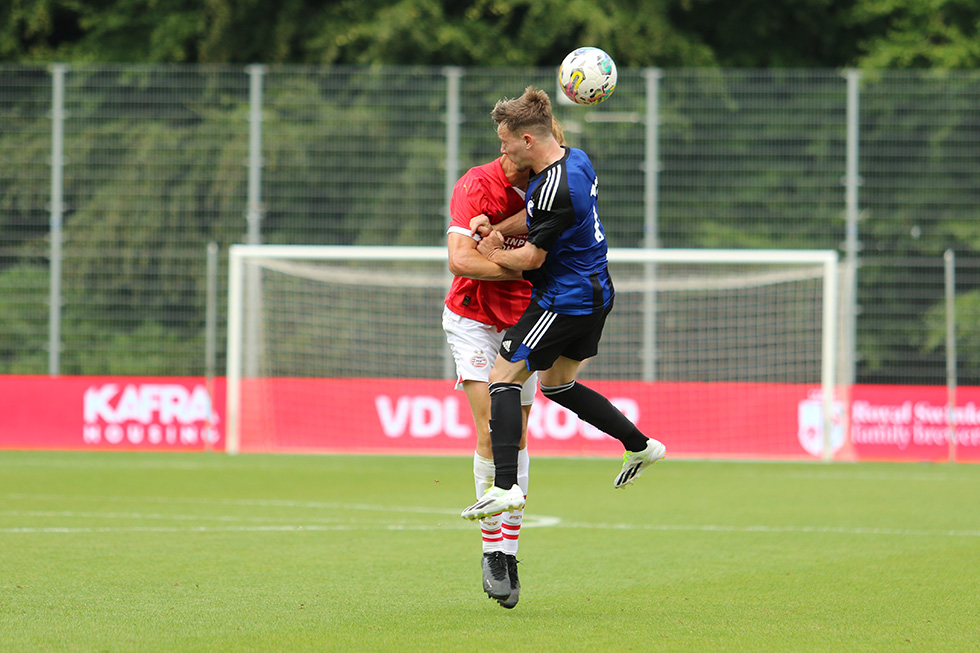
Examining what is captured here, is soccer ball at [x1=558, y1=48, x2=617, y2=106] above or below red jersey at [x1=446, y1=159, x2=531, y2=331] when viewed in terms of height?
above

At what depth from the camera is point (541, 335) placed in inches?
224

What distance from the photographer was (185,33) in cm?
2414

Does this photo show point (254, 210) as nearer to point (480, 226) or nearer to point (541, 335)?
point (480, 226)

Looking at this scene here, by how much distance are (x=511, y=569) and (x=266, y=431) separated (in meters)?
10.9

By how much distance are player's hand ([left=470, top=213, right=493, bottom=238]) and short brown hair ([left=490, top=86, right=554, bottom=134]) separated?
41cm

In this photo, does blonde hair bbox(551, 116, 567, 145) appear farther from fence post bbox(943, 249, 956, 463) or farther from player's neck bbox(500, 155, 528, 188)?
fence post bbox(943, 249, 956, 463)

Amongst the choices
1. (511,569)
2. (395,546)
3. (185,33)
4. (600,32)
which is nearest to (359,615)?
(511,569)

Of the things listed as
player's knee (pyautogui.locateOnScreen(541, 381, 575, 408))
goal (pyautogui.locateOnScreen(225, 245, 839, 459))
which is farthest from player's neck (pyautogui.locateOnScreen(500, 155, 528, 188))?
goal (pyautogui.locateOnScreen(225, 245, 839, 459))

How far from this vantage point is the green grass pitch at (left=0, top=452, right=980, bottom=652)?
486 cm

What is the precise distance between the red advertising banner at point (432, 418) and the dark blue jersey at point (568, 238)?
9821mm

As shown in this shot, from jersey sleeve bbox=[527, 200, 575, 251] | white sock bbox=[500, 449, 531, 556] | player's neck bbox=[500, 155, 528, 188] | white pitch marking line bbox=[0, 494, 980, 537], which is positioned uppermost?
player's neck bbox=[500, 155, 528, 188]

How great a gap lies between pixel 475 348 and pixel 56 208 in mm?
12186

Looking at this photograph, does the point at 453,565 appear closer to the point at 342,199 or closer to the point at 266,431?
the point at 266,431

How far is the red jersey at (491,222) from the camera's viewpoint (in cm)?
599
